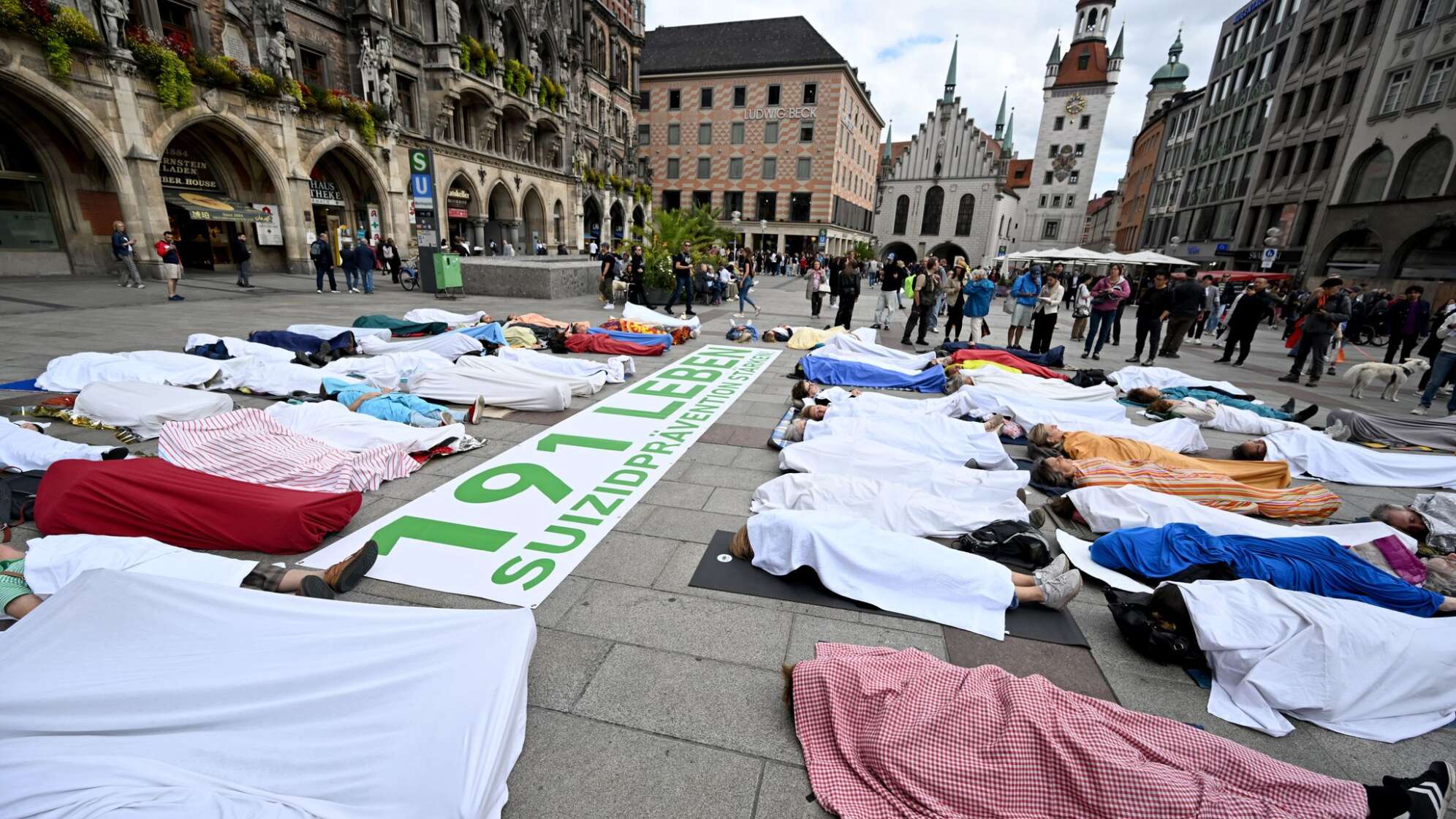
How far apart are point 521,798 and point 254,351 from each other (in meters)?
7.98

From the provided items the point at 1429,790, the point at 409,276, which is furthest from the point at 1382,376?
the point at 409,276

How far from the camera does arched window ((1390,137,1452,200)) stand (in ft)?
70.8

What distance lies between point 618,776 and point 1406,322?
19756mm

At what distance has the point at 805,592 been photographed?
3.45 metres

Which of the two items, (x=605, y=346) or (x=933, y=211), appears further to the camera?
(x=933, y=211)

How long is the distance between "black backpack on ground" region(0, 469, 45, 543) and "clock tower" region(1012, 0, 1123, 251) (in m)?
64.8

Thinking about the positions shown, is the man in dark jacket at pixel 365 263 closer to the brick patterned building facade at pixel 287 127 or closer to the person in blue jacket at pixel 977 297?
the brick patterned building facade at pixel 287 127

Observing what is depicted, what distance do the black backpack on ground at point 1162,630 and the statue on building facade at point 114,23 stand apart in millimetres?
23677

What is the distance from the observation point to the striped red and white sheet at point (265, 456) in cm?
425

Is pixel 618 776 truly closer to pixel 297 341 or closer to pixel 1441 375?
pixel 297 341

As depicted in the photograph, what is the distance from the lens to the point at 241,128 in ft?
59.2

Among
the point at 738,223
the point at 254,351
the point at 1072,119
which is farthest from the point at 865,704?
the point at 1072,119

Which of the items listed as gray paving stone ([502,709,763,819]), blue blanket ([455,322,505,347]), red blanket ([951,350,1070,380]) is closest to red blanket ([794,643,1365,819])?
gray paving stone ([502,709,763,819])

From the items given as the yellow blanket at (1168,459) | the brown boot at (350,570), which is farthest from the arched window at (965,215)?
the brown boot at (350,570)
